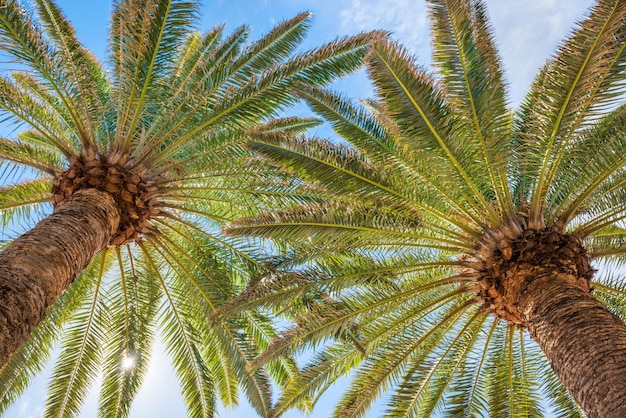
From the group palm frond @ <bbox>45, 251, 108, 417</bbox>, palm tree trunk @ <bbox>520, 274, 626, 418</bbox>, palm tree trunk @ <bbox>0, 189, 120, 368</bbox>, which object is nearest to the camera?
palm tree trunk @ <bbox>520, 274, 626, 418</bbox>

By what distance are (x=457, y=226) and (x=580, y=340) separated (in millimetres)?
2680

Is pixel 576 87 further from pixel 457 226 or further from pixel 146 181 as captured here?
pixel 146 181

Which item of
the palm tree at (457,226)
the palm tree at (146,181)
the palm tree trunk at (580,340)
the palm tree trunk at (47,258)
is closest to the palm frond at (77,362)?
the palm tree at (146,181)

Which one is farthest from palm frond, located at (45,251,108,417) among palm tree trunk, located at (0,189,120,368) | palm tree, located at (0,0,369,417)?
palm tree trunk, located at (0,189,120,368)

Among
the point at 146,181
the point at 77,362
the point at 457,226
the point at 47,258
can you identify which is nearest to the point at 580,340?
the point at 457,226

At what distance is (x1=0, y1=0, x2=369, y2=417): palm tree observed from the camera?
774 cm

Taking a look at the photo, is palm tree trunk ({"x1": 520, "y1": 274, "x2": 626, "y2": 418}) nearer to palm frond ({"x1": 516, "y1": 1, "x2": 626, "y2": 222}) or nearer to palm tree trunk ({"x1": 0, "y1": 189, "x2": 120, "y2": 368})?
palm frond ({"x1": 516, "y1": 1, "x2": 626, "y2": 222})

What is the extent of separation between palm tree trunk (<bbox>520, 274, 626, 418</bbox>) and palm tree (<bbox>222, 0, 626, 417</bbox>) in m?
0.03

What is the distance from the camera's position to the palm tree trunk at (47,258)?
4.96 m

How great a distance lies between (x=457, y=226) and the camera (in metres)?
7.80

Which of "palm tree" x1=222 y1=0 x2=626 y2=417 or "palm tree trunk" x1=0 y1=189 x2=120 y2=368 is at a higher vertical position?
"palm tree" x1=222 y1=0 x2=626 y2=417

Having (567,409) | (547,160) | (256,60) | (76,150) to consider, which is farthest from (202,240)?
(567,409)

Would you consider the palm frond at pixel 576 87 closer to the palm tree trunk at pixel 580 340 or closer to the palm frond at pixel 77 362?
the palm tree trunk at pixel 580 340

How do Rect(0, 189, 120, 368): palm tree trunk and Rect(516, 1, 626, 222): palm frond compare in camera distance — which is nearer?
Rect(0, 189, 120, 368): palm tree trunk
